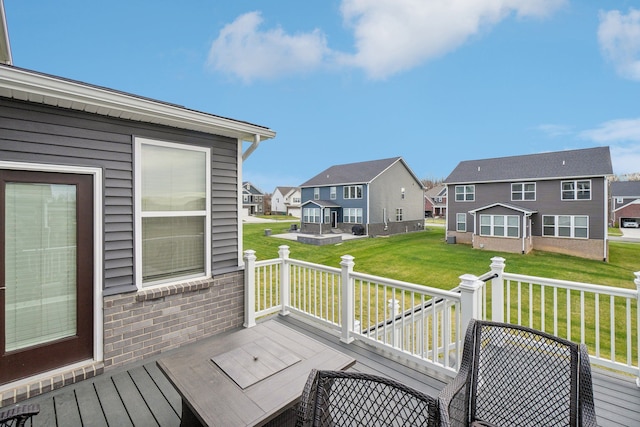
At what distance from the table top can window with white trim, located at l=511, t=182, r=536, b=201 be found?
19054 millimetres

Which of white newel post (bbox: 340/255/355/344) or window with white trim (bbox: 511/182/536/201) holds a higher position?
window with white trim (bbox: 511/182/536/201)

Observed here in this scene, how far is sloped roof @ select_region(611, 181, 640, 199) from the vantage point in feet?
108

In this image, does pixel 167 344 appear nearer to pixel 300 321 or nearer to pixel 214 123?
pixel 300 321

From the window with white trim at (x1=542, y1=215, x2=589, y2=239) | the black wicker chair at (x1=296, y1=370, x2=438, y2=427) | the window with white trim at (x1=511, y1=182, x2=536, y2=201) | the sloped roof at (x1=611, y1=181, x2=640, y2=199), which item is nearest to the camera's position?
the black wicker chair at (x1=296, y1=370, x2=438, y2=427)

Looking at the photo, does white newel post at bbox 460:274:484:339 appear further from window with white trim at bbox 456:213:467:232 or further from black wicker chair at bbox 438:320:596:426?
window with white trim at bbox 456:213:467:232

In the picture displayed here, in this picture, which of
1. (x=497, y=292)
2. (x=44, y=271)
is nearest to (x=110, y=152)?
(x=44, y=271)

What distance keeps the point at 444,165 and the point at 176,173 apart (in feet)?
210

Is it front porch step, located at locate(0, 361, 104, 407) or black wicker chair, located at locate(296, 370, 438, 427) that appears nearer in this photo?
black wicker chair, located at locate(296, 370, 438, 427)

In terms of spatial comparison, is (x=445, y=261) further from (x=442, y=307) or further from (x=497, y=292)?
(x=497, y=292)

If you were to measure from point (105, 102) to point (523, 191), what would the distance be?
20.1m

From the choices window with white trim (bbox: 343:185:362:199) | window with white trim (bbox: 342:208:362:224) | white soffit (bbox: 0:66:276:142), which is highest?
window with white trim (bbox: 343:185:362:199)

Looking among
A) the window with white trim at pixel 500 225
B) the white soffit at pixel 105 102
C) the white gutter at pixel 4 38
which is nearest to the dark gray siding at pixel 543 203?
the window with white trim at pixel 500 225

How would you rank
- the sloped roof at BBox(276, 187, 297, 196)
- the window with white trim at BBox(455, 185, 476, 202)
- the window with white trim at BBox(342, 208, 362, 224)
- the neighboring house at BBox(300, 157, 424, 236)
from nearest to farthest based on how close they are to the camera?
the window with white trim at BBox(455, 185, 476, 202) < the neighboring house at BBox(300, 157, 424, 236) < the window with white trim at BBox(342, 208, 362, 224) < the sloped roof at BBox(276, 187, 297, 196)

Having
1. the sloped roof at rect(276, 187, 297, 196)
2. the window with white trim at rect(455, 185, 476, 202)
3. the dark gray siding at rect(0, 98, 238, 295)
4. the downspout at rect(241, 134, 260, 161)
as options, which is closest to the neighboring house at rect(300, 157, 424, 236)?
the window with white trim at rect(455, 185, 476, 202)
